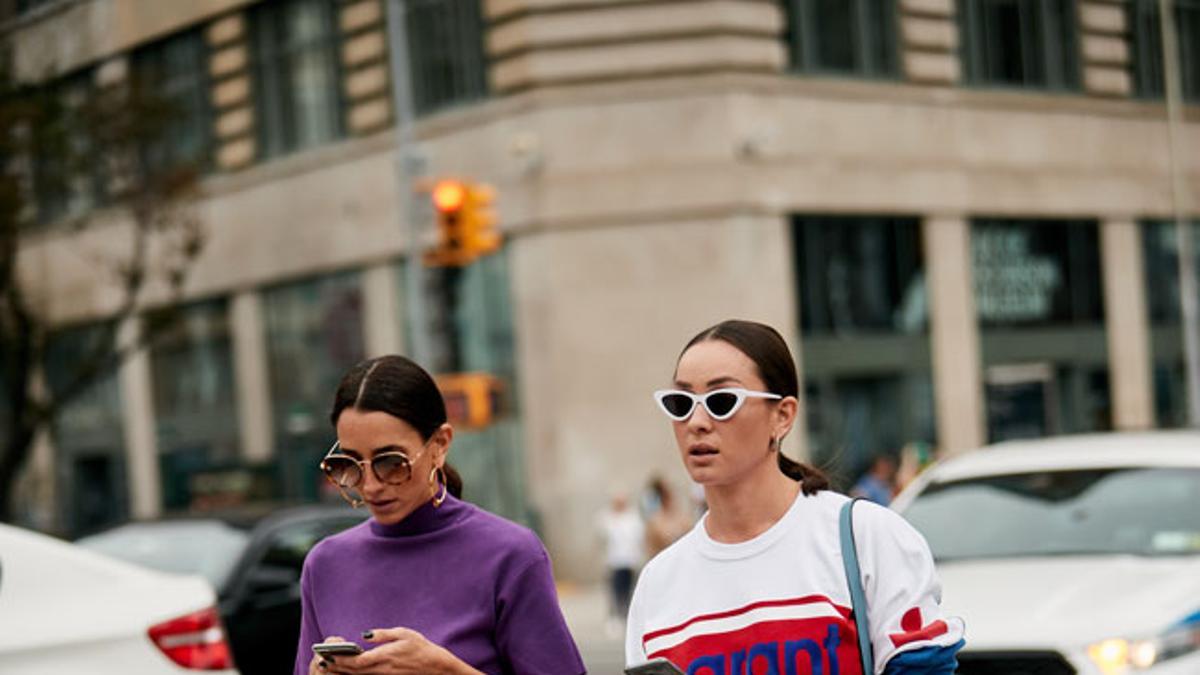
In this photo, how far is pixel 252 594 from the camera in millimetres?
11711

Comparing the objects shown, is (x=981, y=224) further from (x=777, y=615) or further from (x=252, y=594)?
(x=777, y=615)

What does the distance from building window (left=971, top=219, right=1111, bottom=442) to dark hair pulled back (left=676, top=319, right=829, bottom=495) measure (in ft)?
93.7

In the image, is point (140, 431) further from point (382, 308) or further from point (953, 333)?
point (953, 333)

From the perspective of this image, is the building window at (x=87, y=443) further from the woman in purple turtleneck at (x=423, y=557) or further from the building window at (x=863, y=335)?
the woman in purple turtleneck at (x=423, y=557)

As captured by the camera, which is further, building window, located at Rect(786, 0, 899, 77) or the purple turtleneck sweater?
building window, located at Rect(786, 0, 899, 77)

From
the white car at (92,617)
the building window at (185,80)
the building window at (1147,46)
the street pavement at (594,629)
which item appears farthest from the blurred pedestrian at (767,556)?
the building window at (1147,46)

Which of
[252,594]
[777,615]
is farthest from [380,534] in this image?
[252,594]

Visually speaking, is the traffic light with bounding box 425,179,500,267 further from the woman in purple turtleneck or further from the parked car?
the woman in purple turtleneck

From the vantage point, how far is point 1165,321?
3547 cm

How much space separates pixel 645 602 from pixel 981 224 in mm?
28957

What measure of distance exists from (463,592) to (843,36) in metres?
27.5

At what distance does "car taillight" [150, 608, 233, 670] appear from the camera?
25.3ft

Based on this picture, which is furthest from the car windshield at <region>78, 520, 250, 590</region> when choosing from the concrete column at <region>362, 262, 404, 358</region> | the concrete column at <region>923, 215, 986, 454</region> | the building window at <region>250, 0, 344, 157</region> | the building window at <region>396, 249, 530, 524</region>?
the building window at <region>250, 0, 344, 157</region>

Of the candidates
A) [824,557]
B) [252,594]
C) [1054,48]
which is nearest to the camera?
[824,557]
